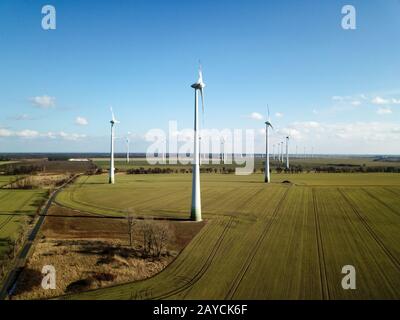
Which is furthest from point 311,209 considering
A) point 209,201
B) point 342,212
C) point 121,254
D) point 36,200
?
point 36,200

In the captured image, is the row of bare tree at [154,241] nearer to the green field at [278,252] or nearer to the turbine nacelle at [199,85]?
the green field at [278,252]

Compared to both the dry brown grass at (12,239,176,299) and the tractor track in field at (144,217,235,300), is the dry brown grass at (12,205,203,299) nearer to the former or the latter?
the dry brown grass at (12,239,176,299)

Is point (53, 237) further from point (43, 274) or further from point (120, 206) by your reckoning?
point (120, 206)

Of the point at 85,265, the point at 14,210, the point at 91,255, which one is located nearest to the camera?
the point at 85,265

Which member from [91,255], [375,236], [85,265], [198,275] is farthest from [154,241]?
[375,236]

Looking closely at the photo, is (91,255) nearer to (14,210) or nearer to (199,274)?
(199,274)

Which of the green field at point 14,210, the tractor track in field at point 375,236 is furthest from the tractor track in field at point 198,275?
the green field at point 14,210
